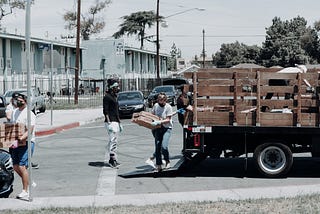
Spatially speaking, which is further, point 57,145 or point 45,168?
point 57,145

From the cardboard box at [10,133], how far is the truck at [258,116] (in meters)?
3.32

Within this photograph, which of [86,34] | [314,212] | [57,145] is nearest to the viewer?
[314,212]

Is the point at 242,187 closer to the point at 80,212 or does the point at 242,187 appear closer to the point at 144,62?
the point at 80,212

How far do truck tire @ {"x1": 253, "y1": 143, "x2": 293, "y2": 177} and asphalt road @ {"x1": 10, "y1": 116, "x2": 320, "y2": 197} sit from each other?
7.4 inches

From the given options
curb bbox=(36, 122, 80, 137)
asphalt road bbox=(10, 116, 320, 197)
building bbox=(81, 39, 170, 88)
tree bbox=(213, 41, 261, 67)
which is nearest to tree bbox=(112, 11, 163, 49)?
building bbox=(81, 39, 170, 88)

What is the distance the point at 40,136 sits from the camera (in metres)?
22.8

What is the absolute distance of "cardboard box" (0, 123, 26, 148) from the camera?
33.0ft

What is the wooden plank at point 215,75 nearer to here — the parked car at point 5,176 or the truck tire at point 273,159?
the truck tire at point 273,159

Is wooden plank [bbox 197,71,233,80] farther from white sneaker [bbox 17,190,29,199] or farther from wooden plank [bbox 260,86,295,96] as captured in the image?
white sneaker [bbox 17,190,29,199]

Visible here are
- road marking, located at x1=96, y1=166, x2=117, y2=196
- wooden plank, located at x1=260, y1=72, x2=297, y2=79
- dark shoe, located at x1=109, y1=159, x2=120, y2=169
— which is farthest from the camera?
A: dark shoe, located at x1=109, y1=159, x2=120, y2=169

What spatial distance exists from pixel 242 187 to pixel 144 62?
7373 centimetres

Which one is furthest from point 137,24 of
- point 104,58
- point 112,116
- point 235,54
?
point 112,116

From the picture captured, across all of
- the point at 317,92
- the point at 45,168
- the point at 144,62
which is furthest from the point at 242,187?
the point at 144,62

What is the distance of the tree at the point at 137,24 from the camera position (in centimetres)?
8712
